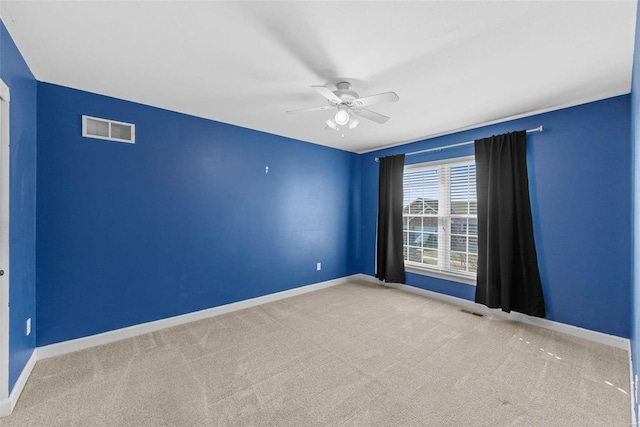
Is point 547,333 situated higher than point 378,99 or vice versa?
point 378,99

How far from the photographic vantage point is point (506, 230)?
320cm

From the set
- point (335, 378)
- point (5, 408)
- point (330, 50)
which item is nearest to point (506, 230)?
point (335, 378)

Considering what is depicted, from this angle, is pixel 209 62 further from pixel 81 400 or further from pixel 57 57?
pixel 81 400

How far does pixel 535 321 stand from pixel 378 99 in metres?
3.06

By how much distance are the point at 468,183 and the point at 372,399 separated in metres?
3.03

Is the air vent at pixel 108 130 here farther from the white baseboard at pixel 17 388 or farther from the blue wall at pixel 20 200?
the white baseboard at pixel 17 388

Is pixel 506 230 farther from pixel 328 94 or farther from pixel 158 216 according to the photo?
pixel 158 216

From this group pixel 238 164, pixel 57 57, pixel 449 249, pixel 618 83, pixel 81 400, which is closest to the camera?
pixel 81 400

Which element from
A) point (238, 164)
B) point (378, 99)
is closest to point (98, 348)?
point (238, 164)

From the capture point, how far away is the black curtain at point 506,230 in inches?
121

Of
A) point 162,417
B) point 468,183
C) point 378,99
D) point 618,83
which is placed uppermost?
point 618,83

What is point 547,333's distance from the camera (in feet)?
9.48

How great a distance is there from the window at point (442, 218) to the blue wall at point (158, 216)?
5.25 feet

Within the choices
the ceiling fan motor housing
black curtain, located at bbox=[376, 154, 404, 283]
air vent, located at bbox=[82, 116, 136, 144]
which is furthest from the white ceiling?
black curtain, located at bbox=[376, 154, 404, 283]
